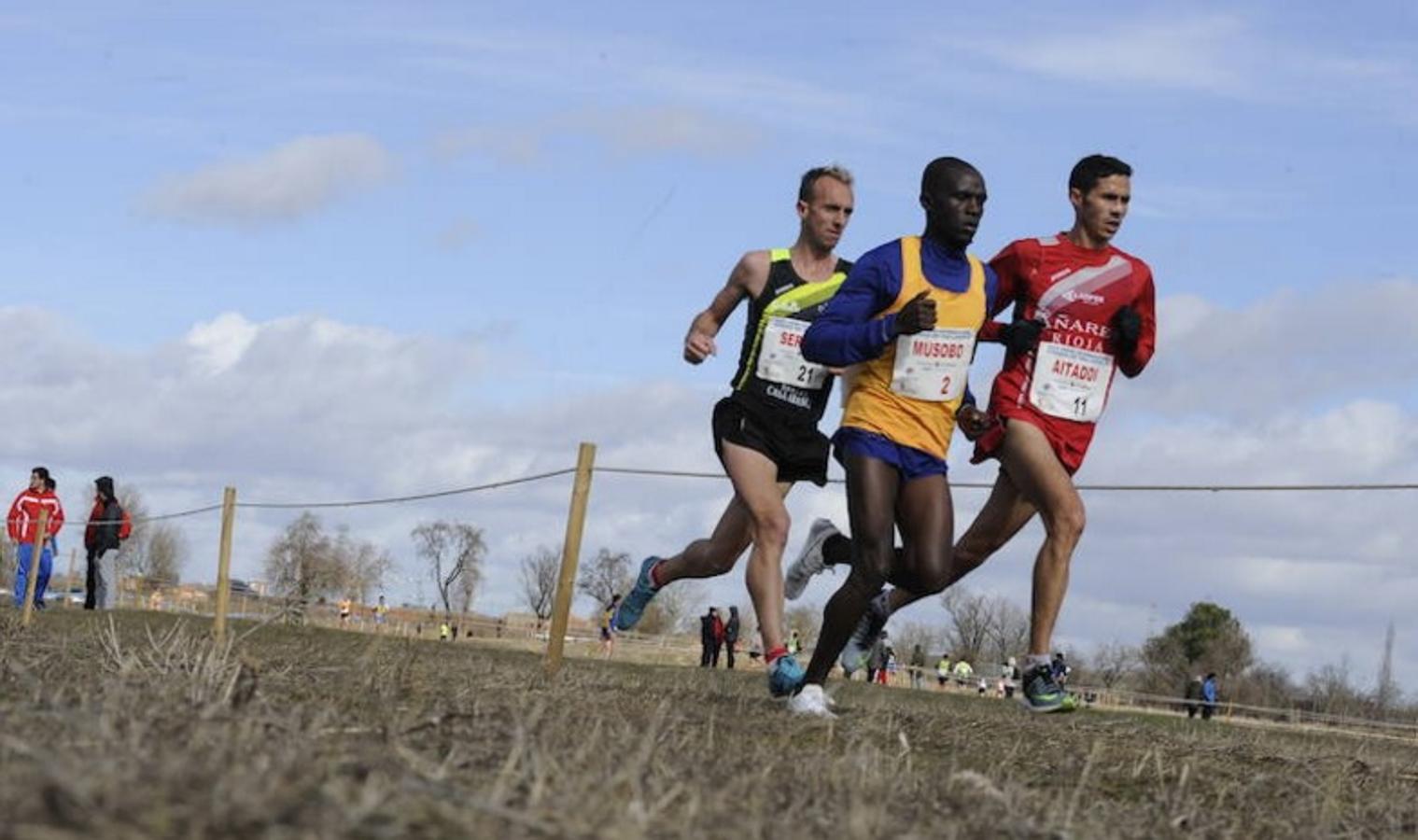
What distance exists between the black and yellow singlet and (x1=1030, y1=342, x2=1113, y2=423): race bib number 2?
107 centimetres

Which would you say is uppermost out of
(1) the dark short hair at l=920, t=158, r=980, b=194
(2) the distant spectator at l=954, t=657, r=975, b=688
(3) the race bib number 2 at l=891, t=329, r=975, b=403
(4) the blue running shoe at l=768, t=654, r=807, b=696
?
(1) the dark short hair at l=920, t=158, r=980, b=194

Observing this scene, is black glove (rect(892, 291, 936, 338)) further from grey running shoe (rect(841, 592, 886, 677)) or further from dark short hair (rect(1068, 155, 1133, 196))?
grey running shoe (rect(841, 592, 886, 677))

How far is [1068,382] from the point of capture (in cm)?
919

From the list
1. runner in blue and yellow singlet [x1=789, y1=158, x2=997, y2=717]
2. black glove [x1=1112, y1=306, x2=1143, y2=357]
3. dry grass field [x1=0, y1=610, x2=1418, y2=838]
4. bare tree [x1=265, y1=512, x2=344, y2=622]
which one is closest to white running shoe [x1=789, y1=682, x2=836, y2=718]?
runner in blue and yellow singlet [x1=789, y1=158, x2=997, y2=717]

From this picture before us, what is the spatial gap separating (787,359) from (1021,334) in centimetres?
121

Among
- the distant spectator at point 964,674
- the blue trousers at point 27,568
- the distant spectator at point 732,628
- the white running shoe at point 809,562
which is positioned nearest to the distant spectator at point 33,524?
the blue trousers at point 27,568

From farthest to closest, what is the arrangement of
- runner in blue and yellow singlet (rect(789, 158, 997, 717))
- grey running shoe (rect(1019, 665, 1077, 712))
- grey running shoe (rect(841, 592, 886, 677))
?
grey running shoe (rect(841, 592, 886, 677)) < grey running shoe (rect(1019, 665, 1077, 712)) < runner in blue and yellow singlet (rect(789, 158, 997, 717))

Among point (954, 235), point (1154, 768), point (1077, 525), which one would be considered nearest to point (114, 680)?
point (1154, 768)

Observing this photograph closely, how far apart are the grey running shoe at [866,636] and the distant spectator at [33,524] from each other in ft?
49.5

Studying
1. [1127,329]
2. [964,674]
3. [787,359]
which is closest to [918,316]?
[1127,329]

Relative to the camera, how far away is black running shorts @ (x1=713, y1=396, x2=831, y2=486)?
32.3 feet

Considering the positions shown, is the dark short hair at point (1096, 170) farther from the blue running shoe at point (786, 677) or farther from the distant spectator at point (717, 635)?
the distant spectator at point (717, 635)

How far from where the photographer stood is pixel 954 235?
857cm

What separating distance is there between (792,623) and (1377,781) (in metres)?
84.1
